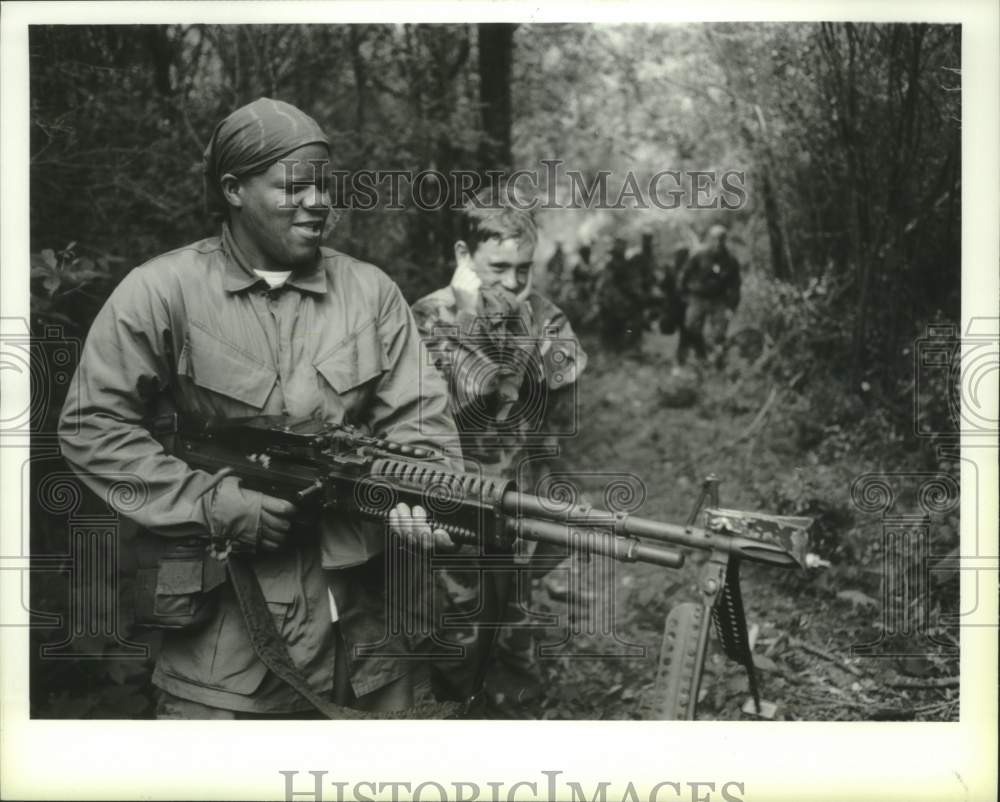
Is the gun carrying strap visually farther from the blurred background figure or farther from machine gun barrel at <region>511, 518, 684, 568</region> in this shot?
the blurred background figure

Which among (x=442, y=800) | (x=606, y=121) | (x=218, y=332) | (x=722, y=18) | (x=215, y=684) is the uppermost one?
(x=722, y=18)

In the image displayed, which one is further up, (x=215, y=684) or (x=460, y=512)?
(x=460, y=512)

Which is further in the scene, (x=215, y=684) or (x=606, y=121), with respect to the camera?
(x=606, y=121)

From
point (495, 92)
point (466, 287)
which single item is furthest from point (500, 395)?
point (495, 92)

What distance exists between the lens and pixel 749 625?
585 cm

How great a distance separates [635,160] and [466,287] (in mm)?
975

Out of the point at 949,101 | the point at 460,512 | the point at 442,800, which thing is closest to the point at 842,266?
the point at 949,101

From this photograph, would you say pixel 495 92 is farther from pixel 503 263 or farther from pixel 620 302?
pixel 620 302

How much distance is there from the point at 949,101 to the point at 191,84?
3425mm

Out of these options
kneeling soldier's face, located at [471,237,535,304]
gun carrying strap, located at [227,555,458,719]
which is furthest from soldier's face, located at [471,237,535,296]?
gun carrying strap, located at [227,555,458,719]

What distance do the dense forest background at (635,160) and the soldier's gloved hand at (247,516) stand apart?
2.83ft

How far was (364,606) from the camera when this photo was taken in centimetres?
563

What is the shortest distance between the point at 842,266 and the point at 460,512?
213cm

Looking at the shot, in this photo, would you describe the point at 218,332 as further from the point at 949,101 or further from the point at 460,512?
the point at 949,101
